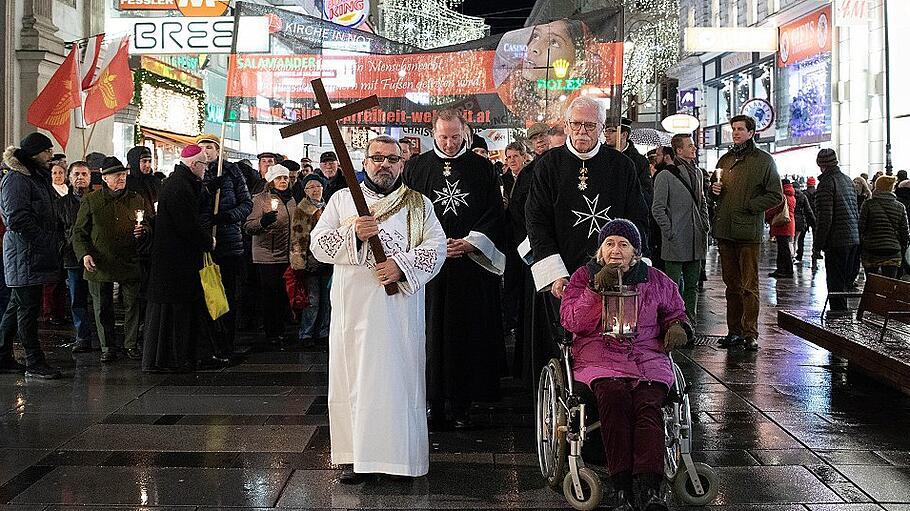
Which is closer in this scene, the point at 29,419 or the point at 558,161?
the point at 558,161

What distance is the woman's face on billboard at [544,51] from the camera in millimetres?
11977

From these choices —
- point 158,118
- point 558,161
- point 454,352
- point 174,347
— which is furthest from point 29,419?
point 158,118

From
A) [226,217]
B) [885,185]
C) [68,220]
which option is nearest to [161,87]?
[68,220]

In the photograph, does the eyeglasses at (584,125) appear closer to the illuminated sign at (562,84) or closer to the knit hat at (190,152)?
the knit hat at (190,152)

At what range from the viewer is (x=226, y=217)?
10375mm

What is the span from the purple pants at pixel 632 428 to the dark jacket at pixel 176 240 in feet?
17.7

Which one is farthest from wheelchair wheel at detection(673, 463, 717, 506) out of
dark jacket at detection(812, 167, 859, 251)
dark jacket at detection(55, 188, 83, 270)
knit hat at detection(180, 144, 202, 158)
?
dark jacket at detection(812, 167, 859, 251)

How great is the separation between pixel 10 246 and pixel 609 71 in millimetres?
6212

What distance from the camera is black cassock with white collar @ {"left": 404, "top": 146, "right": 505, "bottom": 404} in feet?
24.4

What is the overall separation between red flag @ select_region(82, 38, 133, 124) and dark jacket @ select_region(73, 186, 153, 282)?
4.58 m

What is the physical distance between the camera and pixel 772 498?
562 centimetres

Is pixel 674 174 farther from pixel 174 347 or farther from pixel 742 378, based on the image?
pixel 174 347

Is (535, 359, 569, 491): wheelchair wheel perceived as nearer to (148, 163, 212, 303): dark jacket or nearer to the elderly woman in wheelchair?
the elderly woman in wheelchair

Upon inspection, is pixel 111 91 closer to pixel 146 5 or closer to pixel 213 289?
pixel 146 5
